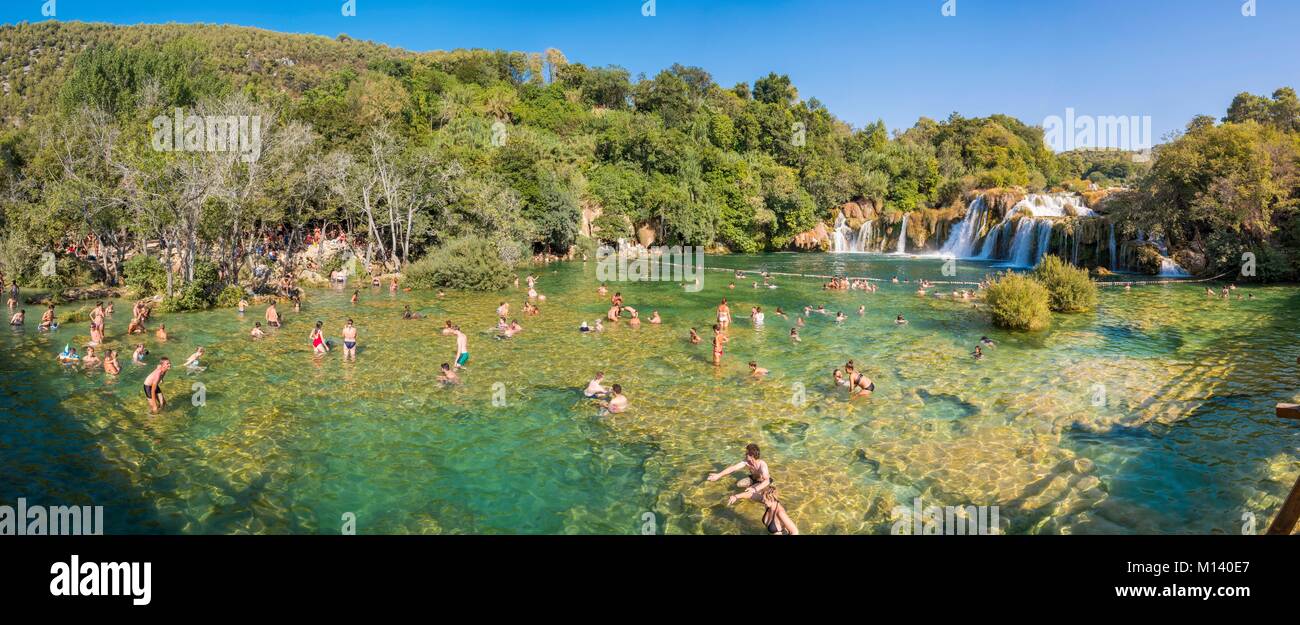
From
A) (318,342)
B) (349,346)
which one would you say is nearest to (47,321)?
(318,342)

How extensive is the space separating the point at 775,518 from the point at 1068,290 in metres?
24.6

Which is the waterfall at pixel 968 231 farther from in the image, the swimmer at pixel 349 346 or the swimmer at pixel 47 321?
the swimmer at pixel 47 321

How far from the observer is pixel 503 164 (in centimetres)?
5334

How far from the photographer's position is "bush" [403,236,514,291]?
121 ft

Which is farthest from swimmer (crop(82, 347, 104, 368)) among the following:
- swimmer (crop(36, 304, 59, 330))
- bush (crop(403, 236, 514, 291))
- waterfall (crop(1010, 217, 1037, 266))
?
waterfall (crop(1010, 217, 1037, 266))

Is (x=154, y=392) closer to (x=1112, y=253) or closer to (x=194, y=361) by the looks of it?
(x=194, y=361)

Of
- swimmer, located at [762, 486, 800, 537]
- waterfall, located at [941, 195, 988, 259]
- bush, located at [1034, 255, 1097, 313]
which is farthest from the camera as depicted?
waterfall, located at [941, 195, 988, 259]

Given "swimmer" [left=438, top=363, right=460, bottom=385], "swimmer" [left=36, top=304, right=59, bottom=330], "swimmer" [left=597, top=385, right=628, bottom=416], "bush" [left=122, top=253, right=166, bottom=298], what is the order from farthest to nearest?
"bush" [left=122, top=253, right=166, bottom=298]
"swimmer" [left=36, top=304, right=59, bottom=330]
"swimmer" [left=438, top=363, right=460, bottom=385]
"swimmer" [left=597, top=385, right=628, bottom=416]

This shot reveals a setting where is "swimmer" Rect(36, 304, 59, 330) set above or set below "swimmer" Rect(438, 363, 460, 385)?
above

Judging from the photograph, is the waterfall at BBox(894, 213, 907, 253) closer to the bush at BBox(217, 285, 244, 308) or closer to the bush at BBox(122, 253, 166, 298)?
the bush at BBox(217, 285, 244, 308)

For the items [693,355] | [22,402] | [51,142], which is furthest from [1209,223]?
[51,142]

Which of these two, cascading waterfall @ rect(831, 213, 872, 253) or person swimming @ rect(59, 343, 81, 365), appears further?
cascading waterfall @ rect(831, 213, 872, 253)

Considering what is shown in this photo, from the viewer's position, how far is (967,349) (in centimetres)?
2170

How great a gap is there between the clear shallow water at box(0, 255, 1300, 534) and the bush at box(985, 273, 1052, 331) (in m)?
0.87
